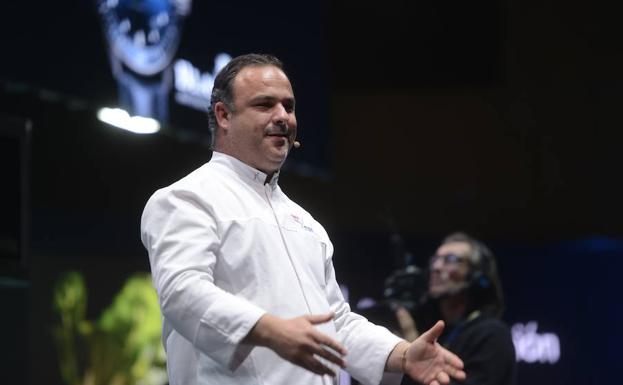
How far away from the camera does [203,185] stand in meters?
2.21

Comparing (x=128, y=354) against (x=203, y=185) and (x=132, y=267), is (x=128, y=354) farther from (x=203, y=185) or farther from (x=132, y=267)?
(x=203, y=185)

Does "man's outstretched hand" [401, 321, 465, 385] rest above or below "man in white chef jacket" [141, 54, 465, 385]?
below

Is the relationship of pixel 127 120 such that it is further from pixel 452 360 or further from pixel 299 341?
pixel 299 341

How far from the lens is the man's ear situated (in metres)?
2.31

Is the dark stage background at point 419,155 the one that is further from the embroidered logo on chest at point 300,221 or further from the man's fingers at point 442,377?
the man's fingers at point 442,377

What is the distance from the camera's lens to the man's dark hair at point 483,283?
385 centimetres

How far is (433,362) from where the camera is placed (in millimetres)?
2152

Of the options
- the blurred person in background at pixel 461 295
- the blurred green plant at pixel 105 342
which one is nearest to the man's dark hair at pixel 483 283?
the blurred person in background at pixel 461 295

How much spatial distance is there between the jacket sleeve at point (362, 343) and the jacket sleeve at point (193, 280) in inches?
14.7

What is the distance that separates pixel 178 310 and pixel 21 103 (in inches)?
140

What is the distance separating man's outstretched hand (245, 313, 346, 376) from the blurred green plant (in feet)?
15.1

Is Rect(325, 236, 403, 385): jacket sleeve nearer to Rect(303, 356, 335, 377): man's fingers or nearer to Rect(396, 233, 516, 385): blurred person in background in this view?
Rect(303, 356, 335, 377): man's fingers

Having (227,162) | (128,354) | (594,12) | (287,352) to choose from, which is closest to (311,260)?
(227,162)

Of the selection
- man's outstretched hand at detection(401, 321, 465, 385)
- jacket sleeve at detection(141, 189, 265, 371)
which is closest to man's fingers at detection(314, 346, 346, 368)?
jacket sleeve at detection(141, 189, 265, 371)
